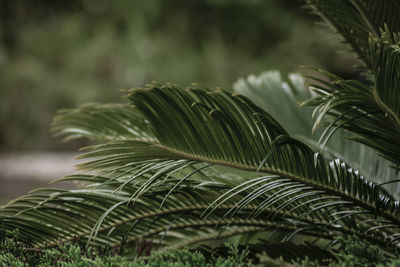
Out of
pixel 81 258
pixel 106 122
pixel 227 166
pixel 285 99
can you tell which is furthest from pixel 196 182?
pixel 285 99

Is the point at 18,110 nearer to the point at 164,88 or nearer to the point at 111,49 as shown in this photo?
the point at 111,49

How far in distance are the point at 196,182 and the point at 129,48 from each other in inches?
307

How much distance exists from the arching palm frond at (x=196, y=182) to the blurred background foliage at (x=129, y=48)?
6.48m

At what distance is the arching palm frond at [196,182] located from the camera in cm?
112

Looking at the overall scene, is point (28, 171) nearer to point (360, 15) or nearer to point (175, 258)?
point (360, 15)

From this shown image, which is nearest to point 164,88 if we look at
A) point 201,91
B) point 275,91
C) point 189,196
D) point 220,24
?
point 201,91

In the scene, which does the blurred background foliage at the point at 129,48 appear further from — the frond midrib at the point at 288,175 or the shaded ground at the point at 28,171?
the frond midrib at the point at 288,175

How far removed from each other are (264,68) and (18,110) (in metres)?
5.39

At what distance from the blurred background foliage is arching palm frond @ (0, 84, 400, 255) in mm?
6482

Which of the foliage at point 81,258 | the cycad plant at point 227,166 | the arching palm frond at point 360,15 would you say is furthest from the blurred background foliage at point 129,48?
the foliage at point 81,258

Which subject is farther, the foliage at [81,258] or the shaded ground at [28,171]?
the shaded ground at [28,171]

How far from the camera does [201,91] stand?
42.7 inches

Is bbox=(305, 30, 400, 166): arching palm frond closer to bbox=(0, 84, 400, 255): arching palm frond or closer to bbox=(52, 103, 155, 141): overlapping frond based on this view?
bbox=(0, 84, 400, 255): arching palm frond

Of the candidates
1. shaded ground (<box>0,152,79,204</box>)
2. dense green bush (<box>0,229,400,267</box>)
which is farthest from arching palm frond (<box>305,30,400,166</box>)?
shaded ground (<box>0,152,79,204</box>)
